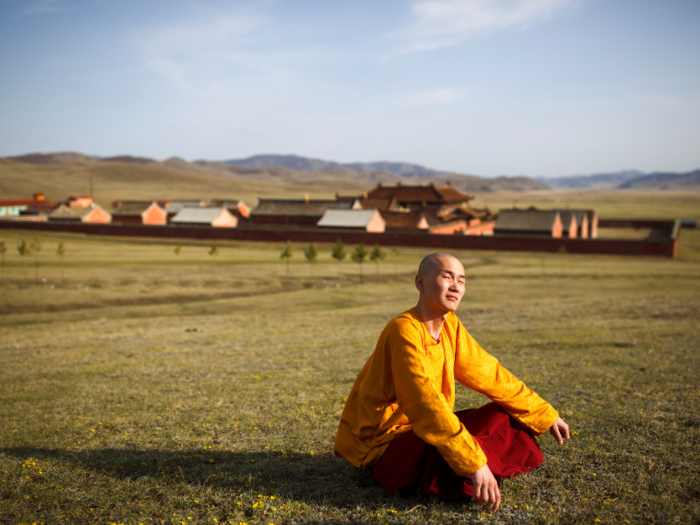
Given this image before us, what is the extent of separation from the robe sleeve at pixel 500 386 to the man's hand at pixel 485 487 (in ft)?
2.13

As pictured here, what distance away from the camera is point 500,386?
4.28 m

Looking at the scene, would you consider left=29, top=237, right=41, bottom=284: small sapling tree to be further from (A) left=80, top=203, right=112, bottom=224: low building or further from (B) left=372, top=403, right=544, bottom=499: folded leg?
(A) left=80, top=203, right=112, bottom=224: low building

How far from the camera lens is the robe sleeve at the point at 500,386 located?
13.9ft

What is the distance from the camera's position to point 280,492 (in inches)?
175

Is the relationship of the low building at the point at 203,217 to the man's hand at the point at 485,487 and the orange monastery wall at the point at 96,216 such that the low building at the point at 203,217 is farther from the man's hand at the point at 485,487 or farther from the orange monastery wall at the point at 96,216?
the man's hand at the point at 485,487

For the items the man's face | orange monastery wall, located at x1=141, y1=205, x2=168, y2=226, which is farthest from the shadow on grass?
orange monastery wall, located at x1=141, y1=205, x2=168, y2=226

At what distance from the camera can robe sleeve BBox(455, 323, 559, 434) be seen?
13.9ft

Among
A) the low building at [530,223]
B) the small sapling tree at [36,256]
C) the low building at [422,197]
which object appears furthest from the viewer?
the low building at [422,197]

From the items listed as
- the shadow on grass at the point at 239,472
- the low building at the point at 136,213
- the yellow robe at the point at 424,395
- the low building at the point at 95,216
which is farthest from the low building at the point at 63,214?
the yellow robe at the point at 424,395

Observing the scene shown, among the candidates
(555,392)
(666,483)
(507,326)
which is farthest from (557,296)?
(666,483)

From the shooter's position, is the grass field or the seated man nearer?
the seated man

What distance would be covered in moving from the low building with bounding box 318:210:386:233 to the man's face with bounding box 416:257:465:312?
55.1m

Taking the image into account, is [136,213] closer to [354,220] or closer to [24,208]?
[24,208]

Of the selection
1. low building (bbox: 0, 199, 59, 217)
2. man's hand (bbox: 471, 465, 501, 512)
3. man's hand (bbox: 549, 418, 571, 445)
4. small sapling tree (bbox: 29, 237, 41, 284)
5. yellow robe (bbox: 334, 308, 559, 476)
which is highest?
low building (bbox: 0, 199, 59, 217)
